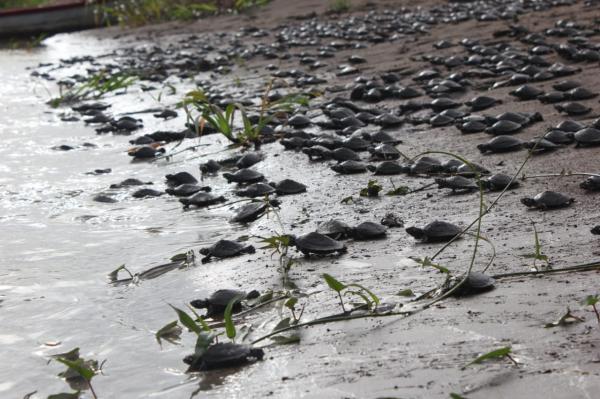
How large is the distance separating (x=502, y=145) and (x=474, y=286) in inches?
82.3

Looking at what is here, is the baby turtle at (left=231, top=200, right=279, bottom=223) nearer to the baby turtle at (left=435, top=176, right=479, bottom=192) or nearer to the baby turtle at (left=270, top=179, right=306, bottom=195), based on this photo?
the baby turtle at (left=270, top=179, right=306, bottom=195)

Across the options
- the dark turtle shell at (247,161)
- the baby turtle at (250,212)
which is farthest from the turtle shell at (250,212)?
the dark turtle shell at (247,161)

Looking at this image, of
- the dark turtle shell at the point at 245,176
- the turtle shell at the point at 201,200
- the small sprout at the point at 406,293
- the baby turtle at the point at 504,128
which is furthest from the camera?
the baby turtle at the point at 504,128

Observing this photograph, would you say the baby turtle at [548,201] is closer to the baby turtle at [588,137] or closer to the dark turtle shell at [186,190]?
the baby turtle at [588,137]

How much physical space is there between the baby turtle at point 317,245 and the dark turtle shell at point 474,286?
0.69 m

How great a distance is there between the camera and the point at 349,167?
4.34m

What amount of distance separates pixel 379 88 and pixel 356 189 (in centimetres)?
257

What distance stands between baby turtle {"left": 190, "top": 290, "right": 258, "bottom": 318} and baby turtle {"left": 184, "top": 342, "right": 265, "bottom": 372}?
0.38 meters

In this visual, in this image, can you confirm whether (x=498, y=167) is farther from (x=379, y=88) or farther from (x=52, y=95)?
(x=52, y=95)

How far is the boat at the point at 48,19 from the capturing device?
693 inches

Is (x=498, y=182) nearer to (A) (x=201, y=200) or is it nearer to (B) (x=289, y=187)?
(B) (x=289, y=187)

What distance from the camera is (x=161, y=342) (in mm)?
2428

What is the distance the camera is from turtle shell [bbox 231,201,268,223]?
147 inches

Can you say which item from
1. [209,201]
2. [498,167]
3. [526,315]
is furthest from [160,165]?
[526,315]
